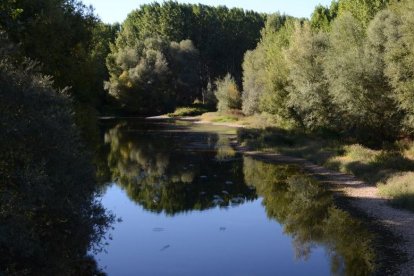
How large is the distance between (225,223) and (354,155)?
583 inches

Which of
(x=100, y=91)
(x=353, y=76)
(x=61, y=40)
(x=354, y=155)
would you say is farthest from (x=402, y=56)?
(x=61, y=40)

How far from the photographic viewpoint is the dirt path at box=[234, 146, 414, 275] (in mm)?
17025

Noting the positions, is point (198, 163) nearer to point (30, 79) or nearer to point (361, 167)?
point (361, 167)

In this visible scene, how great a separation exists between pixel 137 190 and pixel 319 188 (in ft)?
36.4

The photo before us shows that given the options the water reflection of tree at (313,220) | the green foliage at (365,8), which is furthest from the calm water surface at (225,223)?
the green foliage at (365,8)

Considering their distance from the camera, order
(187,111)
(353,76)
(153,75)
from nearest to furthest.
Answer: (353,76)
(153,75)
(187,111)

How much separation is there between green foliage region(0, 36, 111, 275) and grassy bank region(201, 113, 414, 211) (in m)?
15.8

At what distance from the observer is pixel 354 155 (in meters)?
33.3

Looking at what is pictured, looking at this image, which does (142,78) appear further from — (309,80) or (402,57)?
(402,57)

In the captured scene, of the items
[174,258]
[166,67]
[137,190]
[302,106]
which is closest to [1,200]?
[174,258]

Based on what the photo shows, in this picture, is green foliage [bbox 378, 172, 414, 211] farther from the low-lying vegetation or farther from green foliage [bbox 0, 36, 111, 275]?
green foliage [bbox 0, 36, 111, 275]

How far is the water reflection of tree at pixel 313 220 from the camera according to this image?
1648 centimetres

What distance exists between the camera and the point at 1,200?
30.6ft

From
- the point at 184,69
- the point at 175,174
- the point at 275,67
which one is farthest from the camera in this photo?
the point at 184,69
